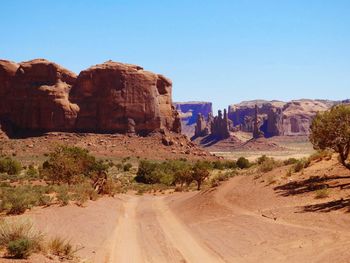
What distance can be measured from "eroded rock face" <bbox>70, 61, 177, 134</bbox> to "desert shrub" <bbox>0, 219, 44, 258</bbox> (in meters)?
85.4

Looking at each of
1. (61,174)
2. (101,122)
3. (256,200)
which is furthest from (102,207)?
(101,122)

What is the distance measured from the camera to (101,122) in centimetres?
9700

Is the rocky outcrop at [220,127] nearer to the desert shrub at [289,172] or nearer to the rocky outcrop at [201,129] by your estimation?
the rocky outcrop at [201,129]

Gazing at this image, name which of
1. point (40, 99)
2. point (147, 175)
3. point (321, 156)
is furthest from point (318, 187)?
point (40, 99)

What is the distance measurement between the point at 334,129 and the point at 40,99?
83.1 metres

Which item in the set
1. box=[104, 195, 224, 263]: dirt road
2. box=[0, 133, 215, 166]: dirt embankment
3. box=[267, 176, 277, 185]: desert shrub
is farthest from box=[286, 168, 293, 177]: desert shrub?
box=[0, 133, 215, 166]: dirt embankment

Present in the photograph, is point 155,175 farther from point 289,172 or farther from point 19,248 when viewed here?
point 19,248

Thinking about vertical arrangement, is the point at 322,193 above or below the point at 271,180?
above

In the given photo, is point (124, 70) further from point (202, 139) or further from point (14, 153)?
point (202, 139)

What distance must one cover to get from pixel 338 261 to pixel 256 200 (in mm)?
11532

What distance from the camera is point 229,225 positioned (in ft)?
57.2

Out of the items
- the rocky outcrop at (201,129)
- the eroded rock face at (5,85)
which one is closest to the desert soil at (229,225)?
the eroded rock face at (5,85)

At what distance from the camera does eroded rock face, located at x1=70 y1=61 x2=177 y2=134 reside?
96938 mm

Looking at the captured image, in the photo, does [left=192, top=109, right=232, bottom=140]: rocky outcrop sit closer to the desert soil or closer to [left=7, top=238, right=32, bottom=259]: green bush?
the desert soil
